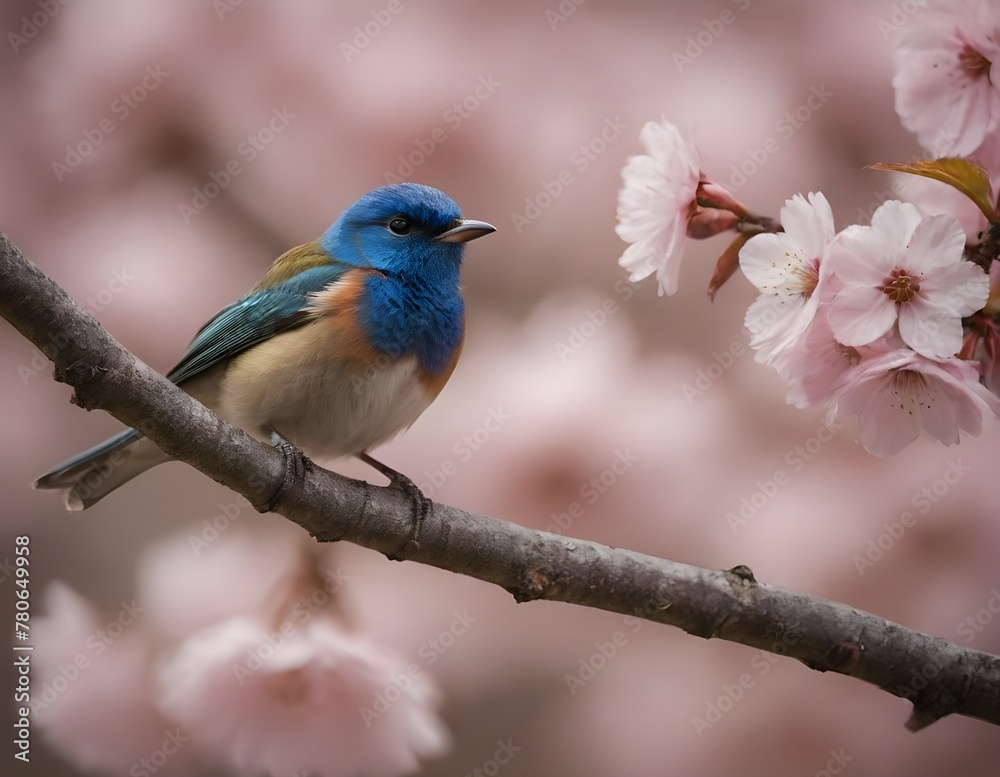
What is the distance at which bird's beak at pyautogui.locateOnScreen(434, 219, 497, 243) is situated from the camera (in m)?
1.57

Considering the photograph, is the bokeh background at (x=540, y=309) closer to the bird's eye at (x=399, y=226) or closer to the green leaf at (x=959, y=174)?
the bird's eye at (x=399, y=226)

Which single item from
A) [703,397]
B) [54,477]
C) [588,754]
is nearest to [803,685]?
[588,754]

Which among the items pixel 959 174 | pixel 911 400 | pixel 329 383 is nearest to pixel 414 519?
pixel 329 383

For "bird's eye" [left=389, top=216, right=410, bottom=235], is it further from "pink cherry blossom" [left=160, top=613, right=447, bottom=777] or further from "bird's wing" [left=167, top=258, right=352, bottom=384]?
"pink cherry blossom" [left=160, top=613, right=447, bottom=777]

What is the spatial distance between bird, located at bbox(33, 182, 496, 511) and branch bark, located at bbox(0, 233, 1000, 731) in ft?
0.93

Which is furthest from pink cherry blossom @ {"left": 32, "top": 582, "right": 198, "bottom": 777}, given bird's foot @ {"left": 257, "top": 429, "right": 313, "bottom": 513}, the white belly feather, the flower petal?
the flower petal

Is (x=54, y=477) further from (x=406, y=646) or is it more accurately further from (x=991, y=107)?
(x=991, y=107)

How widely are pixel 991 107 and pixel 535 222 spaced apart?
116cm

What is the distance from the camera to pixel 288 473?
1.19 metres

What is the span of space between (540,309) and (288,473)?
782 millimetres

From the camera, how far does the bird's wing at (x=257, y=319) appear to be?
1636mm

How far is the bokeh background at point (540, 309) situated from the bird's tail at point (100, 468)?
0.25m

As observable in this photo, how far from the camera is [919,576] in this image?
174 centimetres

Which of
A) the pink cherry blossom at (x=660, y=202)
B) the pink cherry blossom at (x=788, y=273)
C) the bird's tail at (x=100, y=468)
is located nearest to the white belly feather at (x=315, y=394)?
the bird's tail at (x=100, y=468)
